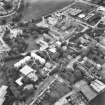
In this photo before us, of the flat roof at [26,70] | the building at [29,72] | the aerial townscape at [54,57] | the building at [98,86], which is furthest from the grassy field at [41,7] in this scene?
the building at [98,86]

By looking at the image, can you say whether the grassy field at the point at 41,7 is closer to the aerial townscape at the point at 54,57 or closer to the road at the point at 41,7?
the road at the point at 41,7

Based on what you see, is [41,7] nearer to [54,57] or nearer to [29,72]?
[54,57]

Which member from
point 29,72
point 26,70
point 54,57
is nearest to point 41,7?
point 54,57

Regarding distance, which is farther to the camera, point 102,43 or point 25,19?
point 25,19

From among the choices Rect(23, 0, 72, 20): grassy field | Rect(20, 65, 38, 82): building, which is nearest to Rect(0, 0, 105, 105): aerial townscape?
Rect(20, 65, 38, 82): building

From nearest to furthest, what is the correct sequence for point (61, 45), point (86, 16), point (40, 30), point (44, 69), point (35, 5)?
point (44, 69) → point (61, 45) → point (40, 30) → point (86, 16) → point (35, 5)

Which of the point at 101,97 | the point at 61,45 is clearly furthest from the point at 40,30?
the point at 101,97

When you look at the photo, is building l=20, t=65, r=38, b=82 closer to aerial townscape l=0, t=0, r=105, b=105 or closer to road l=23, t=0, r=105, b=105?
aerial townscape l=0, t=0, r=105, b=105

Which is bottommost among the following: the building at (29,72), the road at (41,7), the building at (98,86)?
the building at (98,86)

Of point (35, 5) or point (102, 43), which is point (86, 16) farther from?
point (35, 5)
